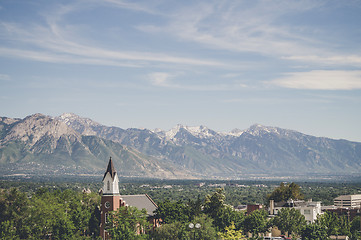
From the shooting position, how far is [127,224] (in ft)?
442

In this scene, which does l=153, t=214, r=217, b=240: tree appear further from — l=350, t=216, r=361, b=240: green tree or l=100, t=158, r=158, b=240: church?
l=350, t=216, r=361, b=240: green tree

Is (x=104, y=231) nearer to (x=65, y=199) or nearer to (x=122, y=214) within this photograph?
(x=122, y=214)

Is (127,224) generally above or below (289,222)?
above

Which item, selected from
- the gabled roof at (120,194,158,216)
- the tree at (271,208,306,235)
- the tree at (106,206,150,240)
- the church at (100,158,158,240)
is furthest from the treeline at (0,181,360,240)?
the gabled roof at (120,194,158,216)

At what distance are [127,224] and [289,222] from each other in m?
65.3

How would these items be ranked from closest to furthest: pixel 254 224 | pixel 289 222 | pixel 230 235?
1. pixel 230 235
2. pixel 254 224
3. pixel 289 222

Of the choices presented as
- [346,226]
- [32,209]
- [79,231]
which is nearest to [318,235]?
[346,226]

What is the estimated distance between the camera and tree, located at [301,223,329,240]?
157875 millimetres

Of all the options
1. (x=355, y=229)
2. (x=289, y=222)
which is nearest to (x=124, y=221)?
(x=289, y=222)

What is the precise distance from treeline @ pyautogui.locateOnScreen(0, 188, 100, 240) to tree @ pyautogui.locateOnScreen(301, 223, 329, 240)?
58.5 m

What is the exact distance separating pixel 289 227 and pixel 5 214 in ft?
283

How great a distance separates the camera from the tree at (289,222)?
178875mm

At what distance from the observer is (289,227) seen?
586 feet

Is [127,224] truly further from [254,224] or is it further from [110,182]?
[254,224]
